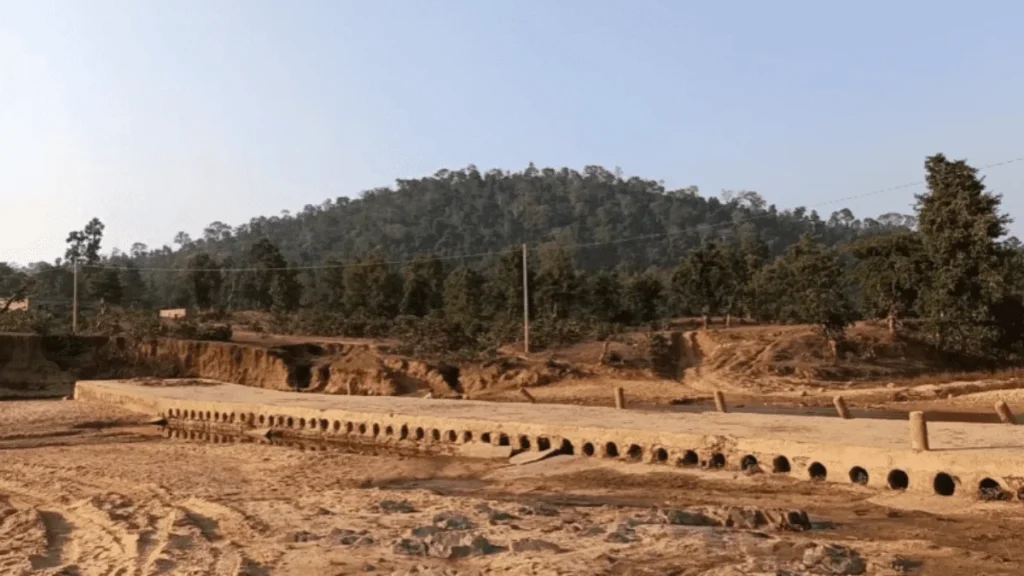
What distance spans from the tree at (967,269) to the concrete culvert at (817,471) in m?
23.6

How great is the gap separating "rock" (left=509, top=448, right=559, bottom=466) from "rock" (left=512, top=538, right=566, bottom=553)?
7462 millimetres

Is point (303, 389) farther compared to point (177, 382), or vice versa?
point (303, 389)

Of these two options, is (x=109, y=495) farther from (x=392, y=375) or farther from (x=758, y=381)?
(x=758, y=381)

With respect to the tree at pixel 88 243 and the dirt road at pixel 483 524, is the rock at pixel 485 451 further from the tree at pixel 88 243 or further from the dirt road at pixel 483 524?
the tree at pixel 88 243

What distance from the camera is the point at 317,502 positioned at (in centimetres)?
1187

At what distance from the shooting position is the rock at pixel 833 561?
24.6 feet

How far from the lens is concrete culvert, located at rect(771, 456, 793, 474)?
1395 cm

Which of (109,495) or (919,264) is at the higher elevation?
(919,264)

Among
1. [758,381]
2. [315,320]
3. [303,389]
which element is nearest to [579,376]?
[758,381]

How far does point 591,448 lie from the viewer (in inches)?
666

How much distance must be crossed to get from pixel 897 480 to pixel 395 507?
7.41 m

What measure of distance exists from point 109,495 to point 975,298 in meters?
32.7

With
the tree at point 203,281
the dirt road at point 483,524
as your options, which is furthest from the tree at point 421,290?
the dirt road at point 483,524

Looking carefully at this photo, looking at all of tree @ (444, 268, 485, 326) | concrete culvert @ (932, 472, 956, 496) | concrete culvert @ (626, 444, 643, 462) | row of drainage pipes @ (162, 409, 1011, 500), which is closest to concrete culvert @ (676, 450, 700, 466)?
row of drainage pipes @ (162, 409, 1011, 500)
